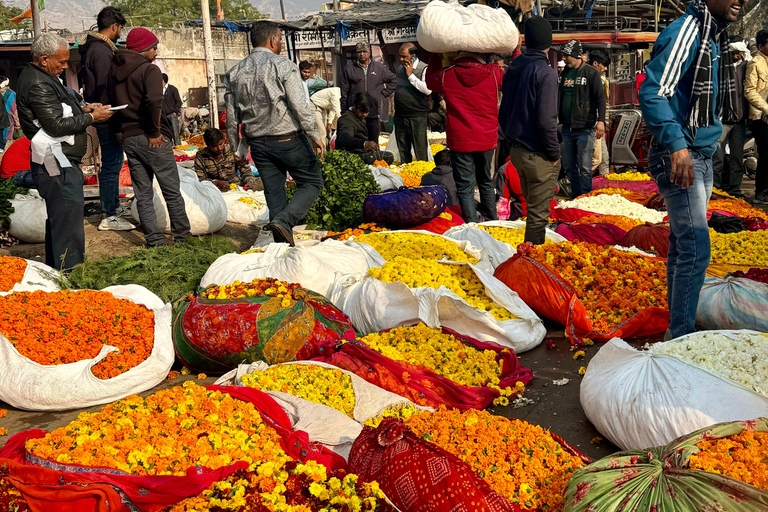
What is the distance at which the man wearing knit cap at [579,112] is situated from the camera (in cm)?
836

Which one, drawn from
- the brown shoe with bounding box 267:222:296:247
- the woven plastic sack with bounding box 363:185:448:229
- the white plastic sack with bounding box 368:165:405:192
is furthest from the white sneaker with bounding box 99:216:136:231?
the white plastic sack with bounding box 368:165:405:192

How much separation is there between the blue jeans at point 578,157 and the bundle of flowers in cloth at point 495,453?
6.40 meters

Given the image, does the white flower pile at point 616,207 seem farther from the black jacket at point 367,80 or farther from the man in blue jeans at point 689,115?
the black jacket at point 367,80

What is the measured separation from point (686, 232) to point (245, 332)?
2.52 meters

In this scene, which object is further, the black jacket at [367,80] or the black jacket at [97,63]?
the black jacket at [367,80]

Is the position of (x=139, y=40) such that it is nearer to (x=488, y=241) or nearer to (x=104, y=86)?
(x=104, y=86)

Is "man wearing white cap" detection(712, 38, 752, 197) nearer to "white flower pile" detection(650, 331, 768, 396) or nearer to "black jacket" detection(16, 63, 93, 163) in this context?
"white flower pile" detection(650, 331, 768, 396)

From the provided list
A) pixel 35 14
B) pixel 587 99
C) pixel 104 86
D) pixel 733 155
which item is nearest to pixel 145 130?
pixel 104 86

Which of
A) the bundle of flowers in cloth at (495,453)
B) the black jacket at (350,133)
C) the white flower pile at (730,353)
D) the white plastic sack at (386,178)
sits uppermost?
the black jacket at (350,133)

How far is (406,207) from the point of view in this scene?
6500 millimetres

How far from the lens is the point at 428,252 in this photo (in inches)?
209

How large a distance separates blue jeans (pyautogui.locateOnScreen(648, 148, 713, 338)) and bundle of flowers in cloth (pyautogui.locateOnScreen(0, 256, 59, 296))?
4093 millimetres

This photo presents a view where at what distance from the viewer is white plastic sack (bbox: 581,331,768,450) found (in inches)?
108

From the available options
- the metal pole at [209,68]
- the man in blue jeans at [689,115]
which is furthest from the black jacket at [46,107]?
the metal pole at [209,68]
